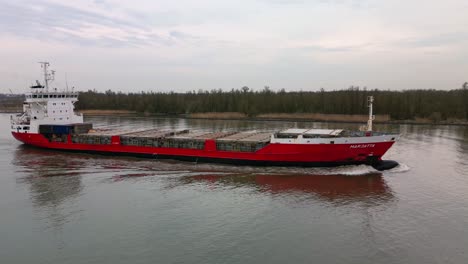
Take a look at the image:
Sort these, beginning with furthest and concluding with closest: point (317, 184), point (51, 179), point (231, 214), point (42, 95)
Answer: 1. point (42, 95)
2. point (51, 179)
3. point (317, 184)
4. point (231, 214)

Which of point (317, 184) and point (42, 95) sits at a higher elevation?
point (42, 95)

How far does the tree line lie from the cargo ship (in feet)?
147

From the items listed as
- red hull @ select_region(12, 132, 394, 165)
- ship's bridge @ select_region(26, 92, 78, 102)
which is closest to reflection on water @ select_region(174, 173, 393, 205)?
red hull @ select_region(12, 132, 394, 165)

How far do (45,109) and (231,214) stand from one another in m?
25.8

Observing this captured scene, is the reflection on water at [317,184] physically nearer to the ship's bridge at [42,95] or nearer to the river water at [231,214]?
the river water at [231,214]

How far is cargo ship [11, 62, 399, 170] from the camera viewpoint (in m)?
24.5

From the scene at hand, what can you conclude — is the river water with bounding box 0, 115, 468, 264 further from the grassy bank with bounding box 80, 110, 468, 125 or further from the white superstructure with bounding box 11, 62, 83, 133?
the grassy bank with bounding box 80, 110, 468, 125

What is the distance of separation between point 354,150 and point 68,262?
1830cm

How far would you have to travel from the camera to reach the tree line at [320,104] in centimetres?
6625

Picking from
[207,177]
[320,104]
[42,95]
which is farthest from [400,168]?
[320,104]

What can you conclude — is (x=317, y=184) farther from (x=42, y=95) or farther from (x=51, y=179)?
(x=42, y=95)

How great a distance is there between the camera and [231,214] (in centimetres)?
1653

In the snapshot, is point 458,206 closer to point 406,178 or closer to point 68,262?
point 406,178

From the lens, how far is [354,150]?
24391 millimetres
